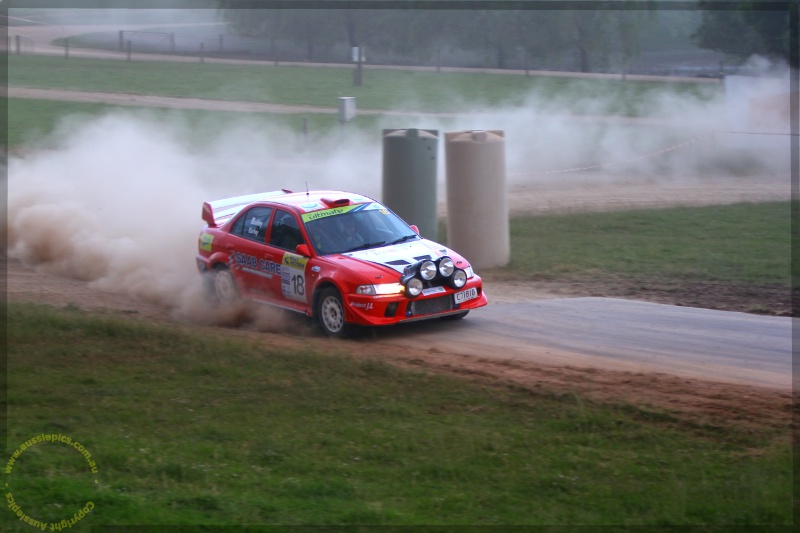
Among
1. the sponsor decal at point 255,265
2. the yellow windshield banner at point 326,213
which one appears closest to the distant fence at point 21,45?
the sponsor decal at point 255,265

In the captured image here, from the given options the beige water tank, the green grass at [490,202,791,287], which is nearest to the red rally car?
the beige water tank

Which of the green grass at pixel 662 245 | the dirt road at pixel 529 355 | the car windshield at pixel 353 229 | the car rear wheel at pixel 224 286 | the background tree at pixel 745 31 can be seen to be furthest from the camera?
the background tree at pixel 745 31

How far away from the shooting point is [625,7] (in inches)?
1154

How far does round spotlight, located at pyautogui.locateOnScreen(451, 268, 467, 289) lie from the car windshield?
3.18 ft

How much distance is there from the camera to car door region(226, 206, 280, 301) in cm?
1109

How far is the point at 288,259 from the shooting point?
35.2ft

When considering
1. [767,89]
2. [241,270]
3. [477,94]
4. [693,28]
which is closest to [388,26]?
[477,94]

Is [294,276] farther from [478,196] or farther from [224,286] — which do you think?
[478,196]

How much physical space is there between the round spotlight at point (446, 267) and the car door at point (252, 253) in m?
2.13

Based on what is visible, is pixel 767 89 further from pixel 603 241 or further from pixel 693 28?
pixel 603 241

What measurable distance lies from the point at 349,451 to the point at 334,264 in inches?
166

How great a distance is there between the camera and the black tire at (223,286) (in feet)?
37.8

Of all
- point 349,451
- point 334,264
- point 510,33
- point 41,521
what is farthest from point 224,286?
point 510,33

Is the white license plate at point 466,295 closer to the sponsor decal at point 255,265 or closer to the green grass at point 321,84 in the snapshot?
the sponsor decal at point 255,265
